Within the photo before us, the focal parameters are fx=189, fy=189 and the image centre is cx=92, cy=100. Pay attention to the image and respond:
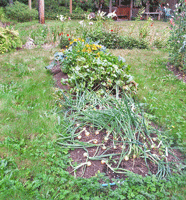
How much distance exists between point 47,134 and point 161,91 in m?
2.57

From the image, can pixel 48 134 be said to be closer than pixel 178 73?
Yes

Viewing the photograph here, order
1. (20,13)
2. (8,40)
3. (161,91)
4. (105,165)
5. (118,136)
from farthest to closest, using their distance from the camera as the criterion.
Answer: (20,13), (8,40), (161,91), (118,136), (105,165)

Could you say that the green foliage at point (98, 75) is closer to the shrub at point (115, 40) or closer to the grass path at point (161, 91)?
the grass path at point (161, 91)

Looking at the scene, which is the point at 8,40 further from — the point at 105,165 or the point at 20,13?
the point at 20,13

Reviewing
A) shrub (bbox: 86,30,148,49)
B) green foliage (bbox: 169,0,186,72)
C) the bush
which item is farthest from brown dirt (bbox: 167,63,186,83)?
the bush

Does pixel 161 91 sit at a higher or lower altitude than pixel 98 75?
lower

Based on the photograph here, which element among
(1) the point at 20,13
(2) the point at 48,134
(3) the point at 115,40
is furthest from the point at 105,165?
(1) the point at 20,13

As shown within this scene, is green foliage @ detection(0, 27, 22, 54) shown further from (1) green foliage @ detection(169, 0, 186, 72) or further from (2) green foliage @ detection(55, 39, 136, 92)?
(1) green foliage @ detection(169, 0, 186, 72)

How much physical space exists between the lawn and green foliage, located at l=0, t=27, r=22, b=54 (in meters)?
1.23

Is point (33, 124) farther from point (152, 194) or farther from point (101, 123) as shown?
point (152, 194)

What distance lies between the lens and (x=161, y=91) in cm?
392

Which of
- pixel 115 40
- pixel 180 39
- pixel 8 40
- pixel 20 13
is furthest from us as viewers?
pixel 20 13

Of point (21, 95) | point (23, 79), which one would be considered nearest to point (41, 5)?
point (23, 79)

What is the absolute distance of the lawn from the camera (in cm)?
171
